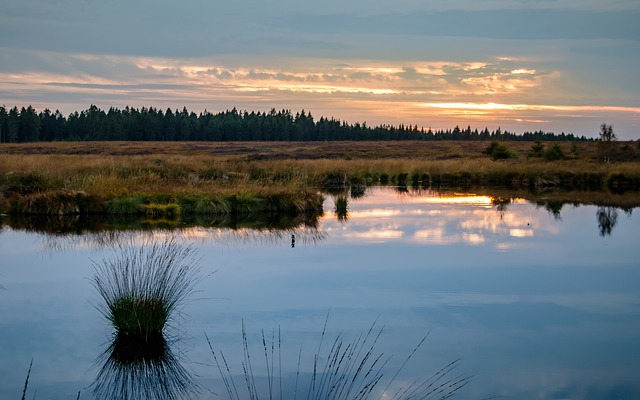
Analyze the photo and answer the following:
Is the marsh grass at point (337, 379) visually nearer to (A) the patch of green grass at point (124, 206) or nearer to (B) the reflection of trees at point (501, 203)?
(A) the patch of green grass at point (124, 206)

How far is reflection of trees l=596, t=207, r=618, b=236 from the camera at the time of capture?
74.6ft

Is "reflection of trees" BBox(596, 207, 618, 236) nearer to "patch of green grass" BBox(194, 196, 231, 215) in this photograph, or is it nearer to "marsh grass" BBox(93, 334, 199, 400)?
"patch of green grass" BBox(194, 196, 231, 215)

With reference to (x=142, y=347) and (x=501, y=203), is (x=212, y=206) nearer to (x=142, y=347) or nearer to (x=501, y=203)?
(x=501, y=203)

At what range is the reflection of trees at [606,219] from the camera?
22.8m

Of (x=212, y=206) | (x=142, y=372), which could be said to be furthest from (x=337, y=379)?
(x=212, y=206)

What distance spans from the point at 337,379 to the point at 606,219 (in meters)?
20.3

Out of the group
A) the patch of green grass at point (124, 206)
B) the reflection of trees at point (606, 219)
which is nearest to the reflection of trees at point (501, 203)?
the reflection of trees at point (606, 219)

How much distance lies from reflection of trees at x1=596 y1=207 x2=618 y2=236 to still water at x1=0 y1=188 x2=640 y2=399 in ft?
4.47

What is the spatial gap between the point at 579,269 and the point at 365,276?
15.7 ft

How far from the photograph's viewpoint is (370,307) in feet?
37.7

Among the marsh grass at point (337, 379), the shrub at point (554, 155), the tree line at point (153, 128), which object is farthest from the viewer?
the tree line at point (153, 128)

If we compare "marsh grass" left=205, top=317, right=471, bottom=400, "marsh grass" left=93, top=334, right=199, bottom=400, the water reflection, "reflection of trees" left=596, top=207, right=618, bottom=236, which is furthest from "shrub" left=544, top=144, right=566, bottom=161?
"marsh grass" left=93, top=334, right=199, bottom=400

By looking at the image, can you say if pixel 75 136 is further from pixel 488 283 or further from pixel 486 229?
pixel 488 283

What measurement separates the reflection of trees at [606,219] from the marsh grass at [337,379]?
598 inches
